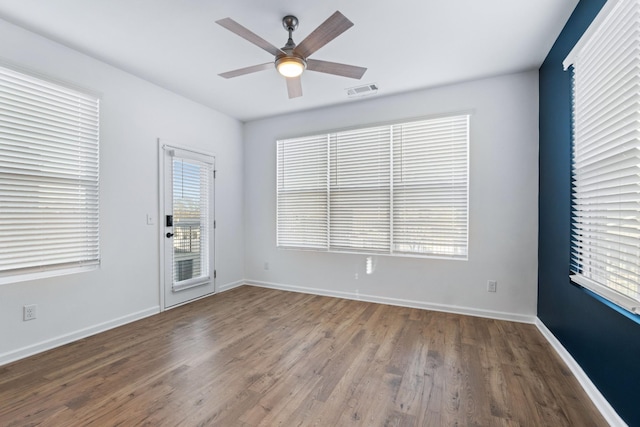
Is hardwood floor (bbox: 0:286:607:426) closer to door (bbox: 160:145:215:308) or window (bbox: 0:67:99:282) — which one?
door (bbox: 160:145:215:308)

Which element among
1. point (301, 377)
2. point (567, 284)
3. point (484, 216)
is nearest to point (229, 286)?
point (301, 377)

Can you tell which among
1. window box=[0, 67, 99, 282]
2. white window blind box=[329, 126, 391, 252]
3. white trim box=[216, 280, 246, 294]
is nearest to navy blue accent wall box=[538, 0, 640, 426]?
white window blind box=[329, 126, 391, 252]

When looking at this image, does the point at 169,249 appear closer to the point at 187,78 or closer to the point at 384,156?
the point at 187,78


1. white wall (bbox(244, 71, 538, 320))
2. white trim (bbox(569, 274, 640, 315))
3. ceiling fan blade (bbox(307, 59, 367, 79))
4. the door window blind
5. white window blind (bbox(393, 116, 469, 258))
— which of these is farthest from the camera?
the door window blind

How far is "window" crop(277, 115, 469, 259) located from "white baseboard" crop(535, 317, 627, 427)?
123cm

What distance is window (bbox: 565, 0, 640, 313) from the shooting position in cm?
158

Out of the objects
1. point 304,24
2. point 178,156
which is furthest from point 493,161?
point 178,156

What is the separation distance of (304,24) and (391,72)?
1278mm

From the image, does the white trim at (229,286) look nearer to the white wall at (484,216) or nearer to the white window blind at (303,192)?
the white window blind at (303,192)

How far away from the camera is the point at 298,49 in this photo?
2.21 metres

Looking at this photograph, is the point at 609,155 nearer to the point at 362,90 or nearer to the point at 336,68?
the point at 336,68

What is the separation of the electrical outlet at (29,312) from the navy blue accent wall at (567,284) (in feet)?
14.3

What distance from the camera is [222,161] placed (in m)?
4.68

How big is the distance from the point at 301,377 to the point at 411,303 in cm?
212
